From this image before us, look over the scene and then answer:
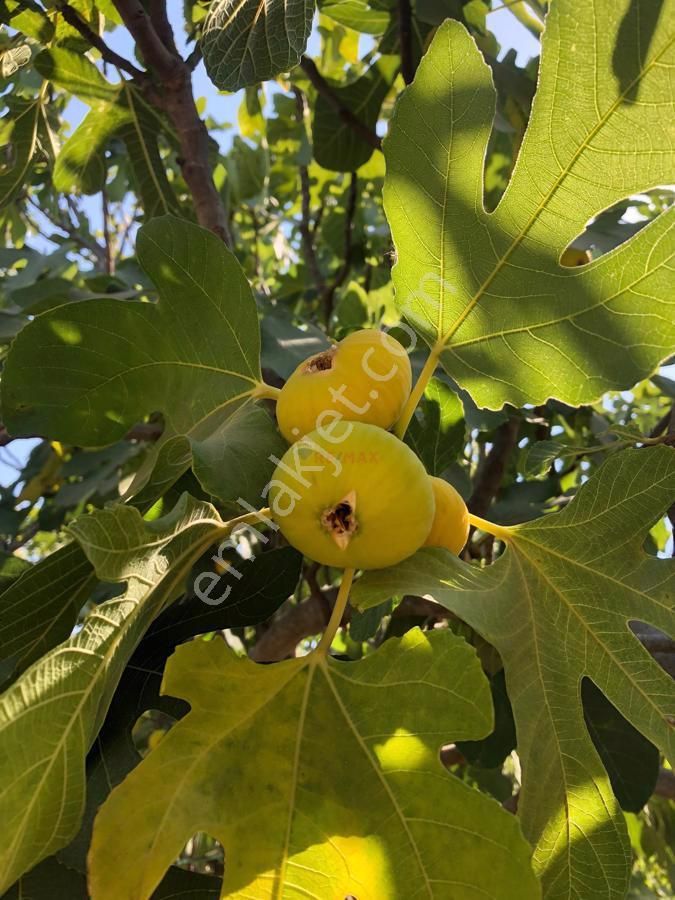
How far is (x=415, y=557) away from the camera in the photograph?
1.05 metres

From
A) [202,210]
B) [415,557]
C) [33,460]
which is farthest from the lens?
[33,460]

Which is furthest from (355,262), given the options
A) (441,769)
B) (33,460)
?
(441,769)

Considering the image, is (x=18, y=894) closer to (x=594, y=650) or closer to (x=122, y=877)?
(x=122, y=877)

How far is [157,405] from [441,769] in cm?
74

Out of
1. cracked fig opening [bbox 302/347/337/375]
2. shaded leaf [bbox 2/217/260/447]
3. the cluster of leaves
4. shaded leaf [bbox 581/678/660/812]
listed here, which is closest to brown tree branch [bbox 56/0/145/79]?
the cluster of leaves

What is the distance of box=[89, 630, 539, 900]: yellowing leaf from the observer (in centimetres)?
90

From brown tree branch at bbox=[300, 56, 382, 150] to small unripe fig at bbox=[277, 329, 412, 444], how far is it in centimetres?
164

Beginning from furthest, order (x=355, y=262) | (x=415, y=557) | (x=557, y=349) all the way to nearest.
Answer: (x=355, y=262)
(x=557, y=349)
(x=415, y=557)

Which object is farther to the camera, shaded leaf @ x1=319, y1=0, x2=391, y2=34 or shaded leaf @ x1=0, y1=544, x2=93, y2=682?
shaded leaf @ x1=319, y1=0, x2=391, y2=34

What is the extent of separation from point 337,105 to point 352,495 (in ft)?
6.70

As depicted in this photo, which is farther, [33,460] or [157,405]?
[33,460]

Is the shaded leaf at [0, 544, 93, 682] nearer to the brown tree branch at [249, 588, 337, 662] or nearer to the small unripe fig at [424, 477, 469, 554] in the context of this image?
the small unripe fig at [424, 477, 469, 554]

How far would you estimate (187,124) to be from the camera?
2057mm

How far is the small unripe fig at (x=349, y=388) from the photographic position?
42.6 inches
